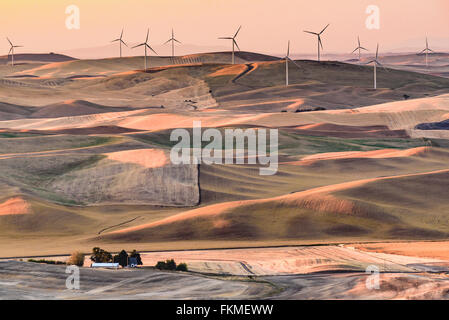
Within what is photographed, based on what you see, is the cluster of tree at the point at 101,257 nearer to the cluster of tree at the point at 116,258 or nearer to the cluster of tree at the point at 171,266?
the cluster of tree at the point at 116,258

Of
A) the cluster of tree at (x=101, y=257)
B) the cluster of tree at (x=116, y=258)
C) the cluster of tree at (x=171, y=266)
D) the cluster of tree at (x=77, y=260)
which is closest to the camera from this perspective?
the cluster of tree at (x=171, y=266)

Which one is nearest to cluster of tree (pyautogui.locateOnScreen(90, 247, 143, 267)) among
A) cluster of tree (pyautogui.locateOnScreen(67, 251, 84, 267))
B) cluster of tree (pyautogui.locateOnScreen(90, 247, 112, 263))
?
cluster of tree (pyautogui.locateOnScreen(90, 247, 112, 263))

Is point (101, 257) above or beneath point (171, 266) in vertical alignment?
beneath

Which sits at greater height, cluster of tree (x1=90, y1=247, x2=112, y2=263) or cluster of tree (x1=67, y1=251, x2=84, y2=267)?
cluster of tree (x1=67, y1=251, x2=84, y2=267)

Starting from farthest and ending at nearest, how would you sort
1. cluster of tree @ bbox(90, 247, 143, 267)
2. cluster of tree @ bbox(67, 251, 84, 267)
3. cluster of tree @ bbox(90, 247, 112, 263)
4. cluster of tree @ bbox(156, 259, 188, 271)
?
cluster of tree @ bbox(90, 247, 112, 263)
cluster of tree @ bbox(90, 247, 143, 267)
cluster of tree @ bbox(67, 251, 84, 267)
cluster of tree @ bbox(156, 259, 188, 271)

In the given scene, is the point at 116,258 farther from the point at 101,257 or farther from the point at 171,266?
the point at 171,266

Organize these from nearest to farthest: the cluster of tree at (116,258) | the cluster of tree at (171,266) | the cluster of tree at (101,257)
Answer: the cluster of tree at (171,266) < the cluster of tree at (116,258) < the cluster of tree at (101,257)

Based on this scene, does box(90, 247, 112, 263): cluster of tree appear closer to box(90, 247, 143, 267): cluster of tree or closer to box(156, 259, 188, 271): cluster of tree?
box(90, 247, 143, 267): cluster of tree

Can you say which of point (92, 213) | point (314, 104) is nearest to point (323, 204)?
point (92, 213)

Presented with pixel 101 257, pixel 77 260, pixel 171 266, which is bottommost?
pixel 101 257

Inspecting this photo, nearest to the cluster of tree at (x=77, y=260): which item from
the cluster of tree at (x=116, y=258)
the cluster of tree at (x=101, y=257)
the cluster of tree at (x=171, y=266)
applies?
the cluster of tree at (x=101, y=257)

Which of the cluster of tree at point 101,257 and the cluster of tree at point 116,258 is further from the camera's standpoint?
the cluster of tree at point 101,257

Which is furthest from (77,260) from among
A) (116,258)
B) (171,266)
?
(171,266)
